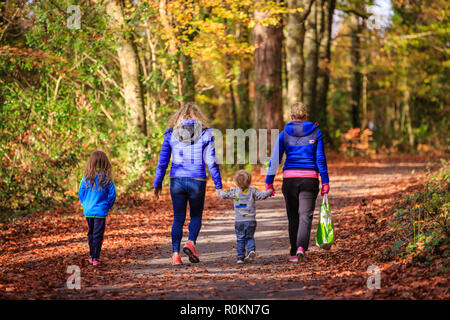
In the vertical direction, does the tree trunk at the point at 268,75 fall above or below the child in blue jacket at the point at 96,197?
above

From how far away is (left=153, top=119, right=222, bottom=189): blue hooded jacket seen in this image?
7.89 metres

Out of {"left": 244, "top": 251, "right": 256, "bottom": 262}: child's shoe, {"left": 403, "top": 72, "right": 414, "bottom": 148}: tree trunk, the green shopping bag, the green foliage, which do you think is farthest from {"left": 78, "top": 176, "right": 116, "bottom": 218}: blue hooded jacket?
{"left": 403, "top": 72, "right": 414, "bottom": 148}: tree trunk

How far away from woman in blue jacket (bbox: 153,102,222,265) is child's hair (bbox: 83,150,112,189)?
0.84 metres

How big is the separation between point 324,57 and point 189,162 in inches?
875

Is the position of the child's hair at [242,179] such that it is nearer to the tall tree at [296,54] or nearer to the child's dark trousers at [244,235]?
the child's dark trousers at [244,235]

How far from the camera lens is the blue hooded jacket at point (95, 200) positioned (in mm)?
8188

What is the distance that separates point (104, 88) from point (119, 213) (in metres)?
5.44

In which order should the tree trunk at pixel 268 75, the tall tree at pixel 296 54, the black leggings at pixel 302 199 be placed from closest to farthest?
the black leggings at pixel 302 199
the tree trunk at pixel 268 75
the tall tree at pixel 296 54

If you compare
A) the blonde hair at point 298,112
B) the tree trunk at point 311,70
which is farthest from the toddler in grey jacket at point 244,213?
the tree trunk at point 311,70

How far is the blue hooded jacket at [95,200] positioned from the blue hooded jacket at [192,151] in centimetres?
95

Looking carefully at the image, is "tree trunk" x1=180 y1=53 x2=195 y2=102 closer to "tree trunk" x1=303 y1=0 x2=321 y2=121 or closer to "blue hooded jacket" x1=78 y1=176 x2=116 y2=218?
"tree trunk" x1=303 y1=0 x2=321 y2=121
